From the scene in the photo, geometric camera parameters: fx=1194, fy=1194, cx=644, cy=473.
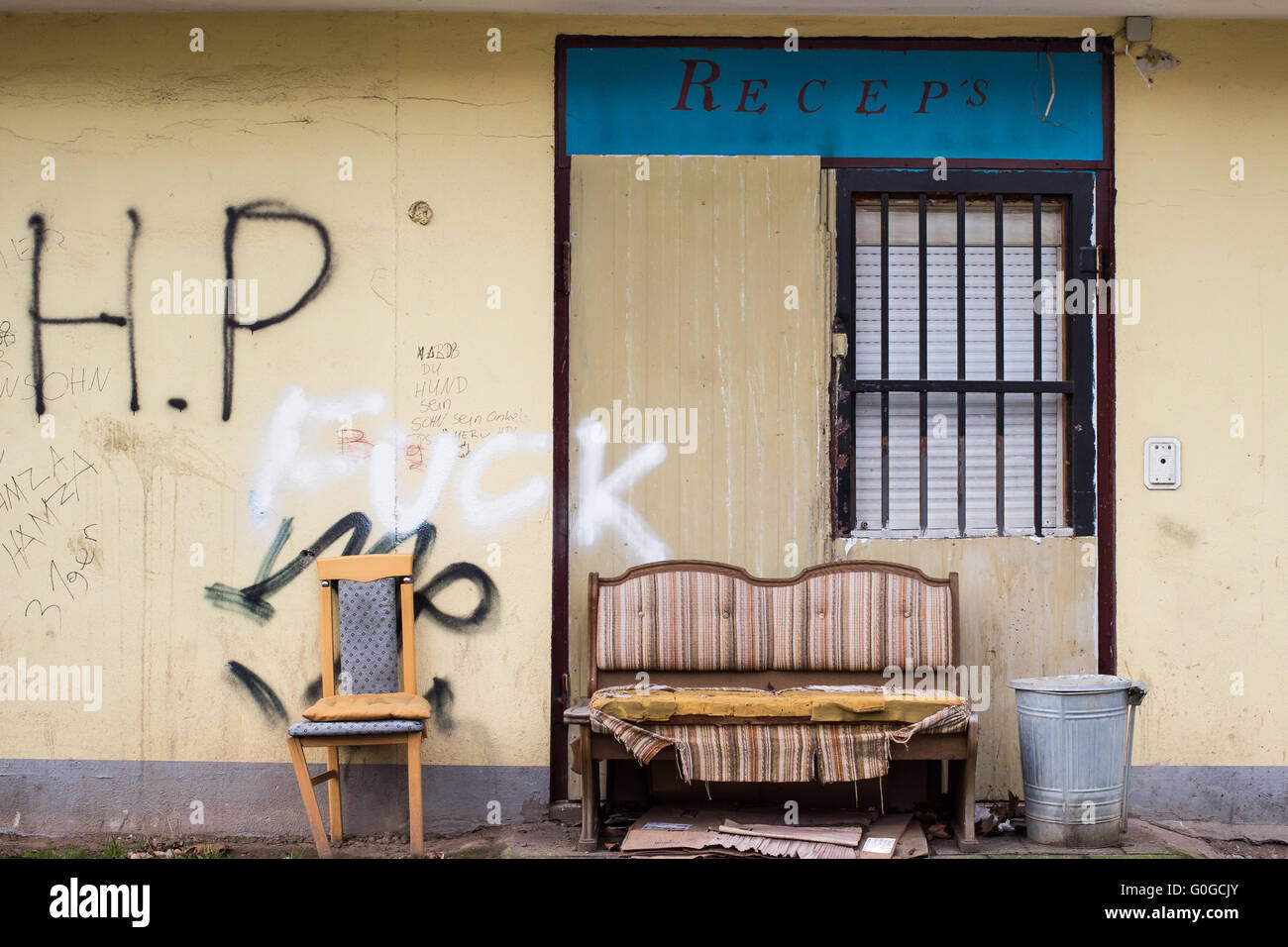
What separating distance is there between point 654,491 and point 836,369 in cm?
103

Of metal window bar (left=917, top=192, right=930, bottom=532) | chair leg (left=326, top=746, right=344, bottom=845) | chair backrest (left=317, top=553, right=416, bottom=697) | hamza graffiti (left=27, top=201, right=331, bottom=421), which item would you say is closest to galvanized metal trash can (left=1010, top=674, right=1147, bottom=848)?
metal window bar (left=917, top=192, right=930, bottom=532)

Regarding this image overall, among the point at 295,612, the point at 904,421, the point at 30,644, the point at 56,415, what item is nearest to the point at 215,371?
the point at 56,415

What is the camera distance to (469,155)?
5629mm

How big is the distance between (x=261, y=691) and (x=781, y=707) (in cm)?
244

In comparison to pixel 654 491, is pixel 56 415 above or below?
above

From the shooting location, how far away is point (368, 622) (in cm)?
541

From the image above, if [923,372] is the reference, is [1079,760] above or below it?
below

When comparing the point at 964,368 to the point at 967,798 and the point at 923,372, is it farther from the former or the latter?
the point at 967,798

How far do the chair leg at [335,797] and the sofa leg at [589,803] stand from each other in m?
1.13

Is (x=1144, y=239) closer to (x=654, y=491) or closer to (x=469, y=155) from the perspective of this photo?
(x=654, y=491)

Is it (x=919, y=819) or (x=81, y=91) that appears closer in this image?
(x=919, y=819)

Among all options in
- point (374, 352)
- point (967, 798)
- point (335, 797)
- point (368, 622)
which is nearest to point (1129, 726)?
point (967, 798)

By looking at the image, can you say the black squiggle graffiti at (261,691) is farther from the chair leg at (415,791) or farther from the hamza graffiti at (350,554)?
the chair leg at (415,791)

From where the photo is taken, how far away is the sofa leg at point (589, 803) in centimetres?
497
